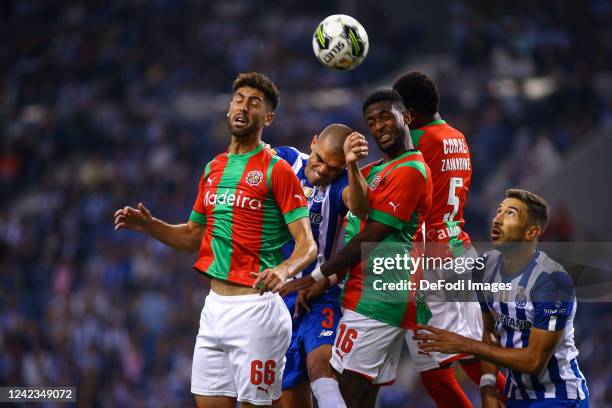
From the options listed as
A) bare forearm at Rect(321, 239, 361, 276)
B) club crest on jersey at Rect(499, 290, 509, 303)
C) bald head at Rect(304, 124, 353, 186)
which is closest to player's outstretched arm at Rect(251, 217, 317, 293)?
bare forearm at Rect(321, 239, 361, 276)

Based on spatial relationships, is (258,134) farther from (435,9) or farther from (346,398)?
(435,9)

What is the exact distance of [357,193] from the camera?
573cm

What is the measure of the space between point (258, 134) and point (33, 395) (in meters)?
4.98

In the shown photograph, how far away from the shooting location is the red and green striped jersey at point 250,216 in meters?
5.76

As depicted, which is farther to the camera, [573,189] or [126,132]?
[126,132]

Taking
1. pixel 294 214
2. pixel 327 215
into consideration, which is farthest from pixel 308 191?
pixel 294 214

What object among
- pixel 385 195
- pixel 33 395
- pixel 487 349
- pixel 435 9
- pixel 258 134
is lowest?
pixel 33 395

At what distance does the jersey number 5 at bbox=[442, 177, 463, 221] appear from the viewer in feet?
21.4

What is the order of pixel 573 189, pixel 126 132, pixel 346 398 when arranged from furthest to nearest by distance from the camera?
1. pixel 126 132
2. pixel 573 189
3. pixel 346 398

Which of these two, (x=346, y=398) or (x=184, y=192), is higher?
(x=184, y=192)

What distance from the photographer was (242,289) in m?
5.74

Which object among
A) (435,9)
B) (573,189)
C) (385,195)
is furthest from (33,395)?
(435,9)

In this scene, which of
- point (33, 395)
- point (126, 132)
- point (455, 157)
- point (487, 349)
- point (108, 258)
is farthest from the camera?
point (126, 132)

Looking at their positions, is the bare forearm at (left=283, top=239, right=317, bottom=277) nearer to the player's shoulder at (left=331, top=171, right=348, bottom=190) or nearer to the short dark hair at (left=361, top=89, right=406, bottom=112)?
the player's shoulder at (left=331, top=171, right=348, bottom=190)
